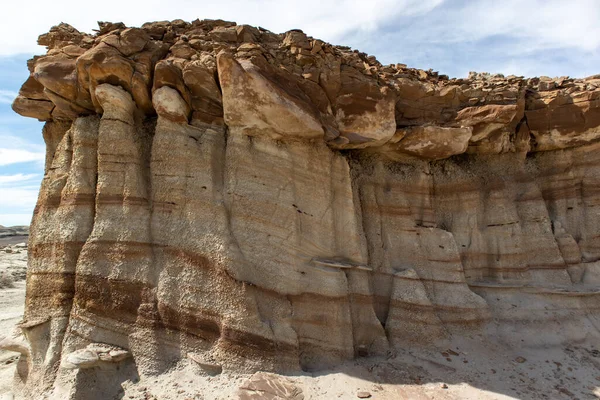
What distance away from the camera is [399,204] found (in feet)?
24.3

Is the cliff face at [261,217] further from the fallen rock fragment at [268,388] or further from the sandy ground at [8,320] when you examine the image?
the sandy ground at [8,320]

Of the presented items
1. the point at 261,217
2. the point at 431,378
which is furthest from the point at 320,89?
the point at 431,378

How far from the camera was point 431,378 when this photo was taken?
18.6ft

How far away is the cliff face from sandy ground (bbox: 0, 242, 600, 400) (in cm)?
20

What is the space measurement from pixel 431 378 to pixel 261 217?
3480mm

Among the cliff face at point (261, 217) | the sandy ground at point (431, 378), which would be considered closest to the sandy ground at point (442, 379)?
the sandy ground at point (431, 378)

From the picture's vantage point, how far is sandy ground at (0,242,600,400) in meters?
4.89

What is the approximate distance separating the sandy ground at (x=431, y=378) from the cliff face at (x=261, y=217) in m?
0.20

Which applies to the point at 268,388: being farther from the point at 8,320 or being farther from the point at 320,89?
the point at 8,320

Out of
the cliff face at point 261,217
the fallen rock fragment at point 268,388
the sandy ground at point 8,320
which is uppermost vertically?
the cliff face at point 261,217

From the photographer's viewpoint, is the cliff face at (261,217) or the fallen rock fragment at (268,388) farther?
the cliff face at (261,217)

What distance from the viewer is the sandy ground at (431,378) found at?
192 inches

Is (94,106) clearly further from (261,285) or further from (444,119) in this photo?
(444,119)

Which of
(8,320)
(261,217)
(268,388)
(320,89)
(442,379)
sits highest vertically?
(320,89)
